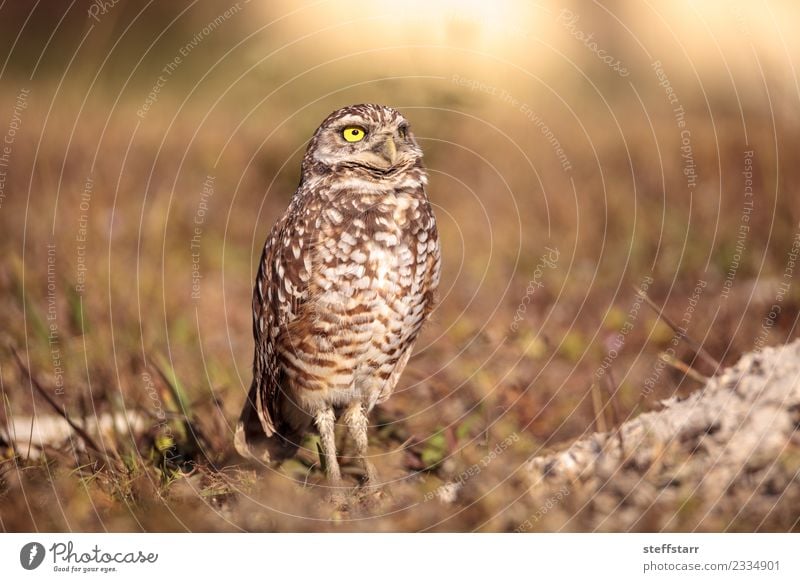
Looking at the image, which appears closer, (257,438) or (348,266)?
(348,266)

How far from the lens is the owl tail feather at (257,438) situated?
2848mm

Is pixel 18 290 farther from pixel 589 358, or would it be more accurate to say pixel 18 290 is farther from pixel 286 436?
pixel 589 358

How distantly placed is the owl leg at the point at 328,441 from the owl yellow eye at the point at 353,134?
3.28 feet

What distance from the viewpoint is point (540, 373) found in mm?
3385

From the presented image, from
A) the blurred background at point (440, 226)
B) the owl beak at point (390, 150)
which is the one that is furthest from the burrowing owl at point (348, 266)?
the blurred background at point (440, 226)

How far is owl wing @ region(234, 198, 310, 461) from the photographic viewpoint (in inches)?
105

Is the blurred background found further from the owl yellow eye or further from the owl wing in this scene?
the owl yellow eye

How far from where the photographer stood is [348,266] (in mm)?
2596

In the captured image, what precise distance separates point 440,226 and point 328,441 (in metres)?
1.86

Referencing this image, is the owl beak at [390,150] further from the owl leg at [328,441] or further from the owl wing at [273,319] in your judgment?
the owl leg at [328,441]

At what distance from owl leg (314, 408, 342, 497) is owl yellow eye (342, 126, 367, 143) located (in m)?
1.00

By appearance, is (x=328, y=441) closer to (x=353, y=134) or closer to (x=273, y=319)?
(x=273, y=319)

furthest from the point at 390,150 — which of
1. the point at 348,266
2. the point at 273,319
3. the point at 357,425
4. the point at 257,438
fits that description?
the point at 257,438
